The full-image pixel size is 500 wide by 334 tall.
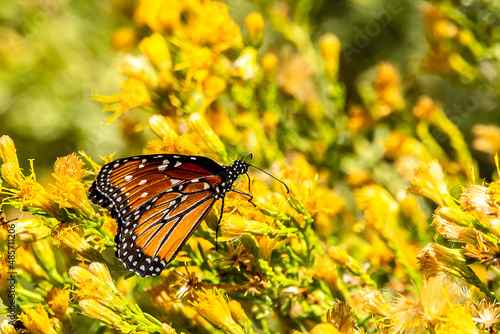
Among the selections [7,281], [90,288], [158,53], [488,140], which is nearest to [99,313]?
[90,288]

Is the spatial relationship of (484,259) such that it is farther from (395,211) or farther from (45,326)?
(45,326)

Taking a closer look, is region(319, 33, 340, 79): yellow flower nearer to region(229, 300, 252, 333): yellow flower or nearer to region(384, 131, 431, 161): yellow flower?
region(384, 131, 431, 161): yellow flower

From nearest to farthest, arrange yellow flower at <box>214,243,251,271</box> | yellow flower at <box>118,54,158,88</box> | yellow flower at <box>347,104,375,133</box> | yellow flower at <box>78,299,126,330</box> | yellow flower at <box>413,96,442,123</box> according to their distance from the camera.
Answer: yellow flower at <box>78,299,126,330</box>
yellow flower at <box>214,243,251,271</box>
yellow flower at <box>118,54,158,88</box>
yellow flower at <box>413,96,442,123</box>
yellow flower at <box>347,104,375,133</box>

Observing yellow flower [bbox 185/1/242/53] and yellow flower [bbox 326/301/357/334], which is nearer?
yellow flower [bbox 326/301/357/334]

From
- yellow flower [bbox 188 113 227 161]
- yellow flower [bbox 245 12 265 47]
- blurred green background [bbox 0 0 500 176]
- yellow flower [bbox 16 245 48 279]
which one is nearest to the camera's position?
yellow flower [bbox 16 245 48 279]

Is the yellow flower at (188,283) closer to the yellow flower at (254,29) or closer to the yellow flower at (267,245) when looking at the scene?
the yellow flower at (267,245)

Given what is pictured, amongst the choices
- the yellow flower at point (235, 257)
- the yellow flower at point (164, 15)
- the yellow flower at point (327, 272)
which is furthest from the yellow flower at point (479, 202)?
the yellow flower at point (164, 15)

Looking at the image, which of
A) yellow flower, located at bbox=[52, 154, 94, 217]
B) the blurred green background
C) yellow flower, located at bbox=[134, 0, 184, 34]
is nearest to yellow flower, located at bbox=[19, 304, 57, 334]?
yellow flower, located at bbox=[52, 154, 94, 217]

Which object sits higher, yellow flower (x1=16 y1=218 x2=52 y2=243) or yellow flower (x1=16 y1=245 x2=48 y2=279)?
yellow flower (x1=16 y1=218 x2=52 y2=243)
